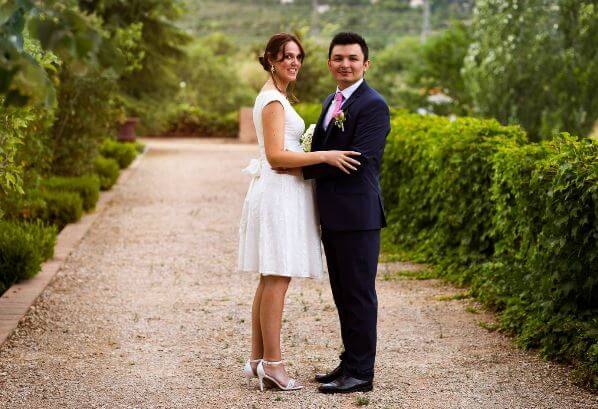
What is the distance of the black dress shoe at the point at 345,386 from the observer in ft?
16.2

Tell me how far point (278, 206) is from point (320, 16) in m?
55.7

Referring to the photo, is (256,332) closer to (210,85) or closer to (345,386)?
(345,386)

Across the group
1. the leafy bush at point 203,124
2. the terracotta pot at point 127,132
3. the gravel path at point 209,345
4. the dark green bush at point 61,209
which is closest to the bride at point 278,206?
the gravel path at point 209,345

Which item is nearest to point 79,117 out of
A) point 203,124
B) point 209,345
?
point 209,345

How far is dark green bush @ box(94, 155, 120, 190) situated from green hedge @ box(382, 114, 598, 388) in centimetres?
629

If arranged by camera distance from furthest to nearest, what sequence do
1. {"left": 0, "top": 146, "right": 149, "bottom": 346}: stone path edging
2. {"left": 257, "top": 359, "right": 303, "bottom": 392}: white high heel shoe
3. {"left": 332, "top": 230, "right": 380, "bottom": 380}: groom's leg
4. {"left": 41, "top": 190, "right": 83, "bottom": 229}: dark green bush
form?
{"left": 41, "top": 190, "right": 83, "bottom": 229}: dark green bush
{"left": 0, "top": 146, "right": 149, "bottom": 346}: stone path edging
{"left": 257, "top": 359, "right": 303, "bottom": 392}: white high heel shoe
{"left": 332, "top": 230, "right": 380, "bottom": 380}: groom's leg

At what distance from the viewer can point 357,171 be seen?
477cm

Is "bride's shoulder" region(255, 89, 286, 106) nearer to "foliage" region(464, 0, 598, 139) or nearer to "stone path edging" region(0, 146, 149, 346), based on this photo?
"stone path edging" region(0, 146, 149, 346)

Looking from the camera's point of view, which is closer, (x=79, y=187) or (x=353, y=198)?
(x=353, y=198)

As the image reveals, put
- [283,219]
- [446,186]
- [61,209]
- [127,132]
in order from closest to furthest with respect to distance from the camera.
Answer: [283,219], [446,186], [61,209], [127,132]

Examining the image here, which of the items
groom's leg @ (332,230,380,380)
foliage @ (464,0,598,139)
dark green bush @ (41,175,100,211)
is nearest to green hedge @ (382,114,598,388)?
groom's leg @ (332,230,380,380)

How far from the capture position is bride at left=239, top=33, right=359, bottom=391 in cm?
476

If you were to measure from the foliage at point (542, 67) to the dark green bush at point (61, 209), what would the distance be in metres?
9.19

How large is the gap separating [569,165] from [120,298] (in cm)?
372
